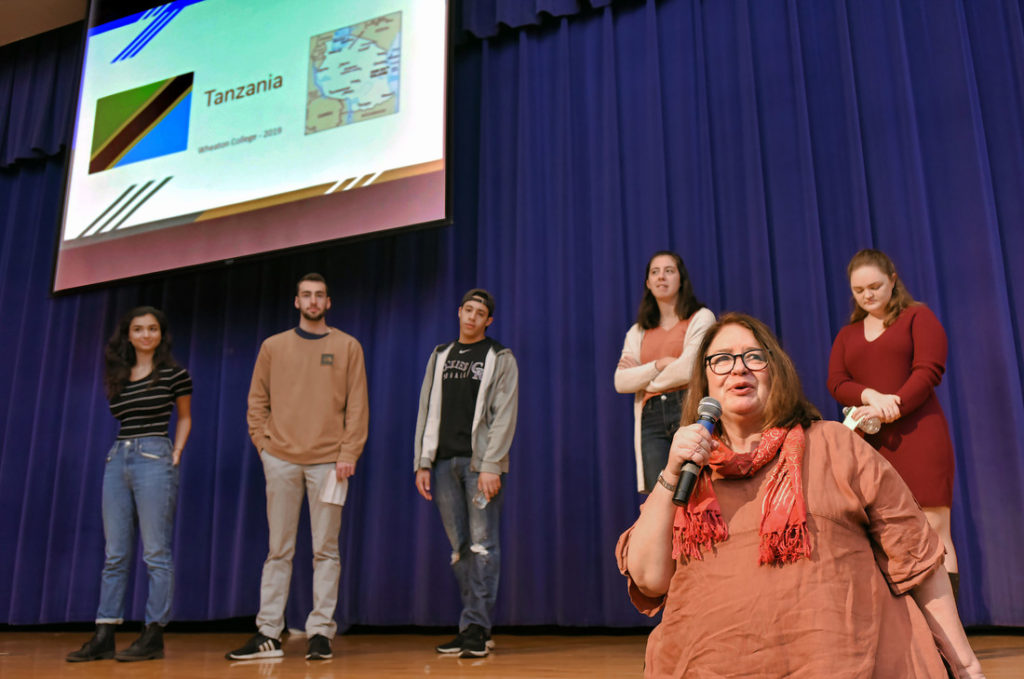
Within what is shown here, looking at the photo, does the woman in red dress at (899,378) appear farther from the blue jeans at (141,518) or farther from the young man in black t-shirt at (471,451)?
the blue jeans at (141,518)

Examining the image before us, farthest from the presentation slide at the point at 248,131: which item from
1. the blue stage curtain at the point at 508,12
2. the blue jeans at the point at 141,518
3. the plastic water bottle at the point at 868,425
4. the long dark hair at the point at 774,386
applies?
the long dark hair at the point at 774,386

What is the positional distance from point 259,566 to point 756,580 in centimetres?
350

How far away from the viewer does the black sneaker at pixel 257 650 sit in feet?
9.48

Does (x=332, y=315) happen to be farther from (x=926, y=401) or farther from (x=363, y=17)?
(x=926, y=401)

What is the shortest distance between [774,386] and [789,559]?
0.27 meters

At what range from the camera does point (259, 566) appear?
159 inches

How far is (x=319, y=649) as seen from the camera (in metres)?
2.88

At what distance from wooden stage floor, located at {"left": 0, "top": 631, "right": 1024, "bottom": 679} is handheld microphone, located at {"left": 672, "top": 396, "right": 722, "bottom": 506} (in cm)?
143

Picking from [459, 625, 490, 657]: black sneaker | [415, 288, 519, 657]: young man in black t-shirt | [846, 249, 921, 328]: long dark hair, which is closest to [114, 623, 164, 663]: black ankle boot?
[415, 288, 519, 657]: young man in black t-shirt

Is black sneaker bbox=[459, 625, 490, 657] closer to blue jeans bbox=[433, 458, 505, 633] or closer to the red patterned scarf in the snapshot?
blue jeans bbox=[433, 458, 505, 633]

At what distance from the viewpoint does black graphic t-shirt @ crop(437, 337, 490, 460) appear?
116 inches

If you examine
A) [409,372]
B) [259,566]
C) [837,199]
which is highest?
[837,199]

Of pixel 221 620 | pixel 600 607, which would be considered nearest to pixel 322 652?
pixel 600 607

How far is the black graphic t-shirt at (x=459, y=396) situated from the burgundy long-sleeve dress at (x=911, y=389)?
1.28 meters
